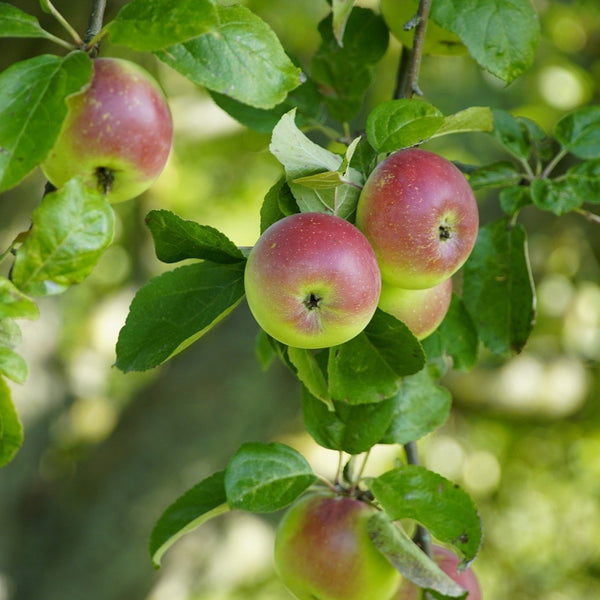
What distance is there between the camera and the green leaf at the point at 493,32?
32.9 inches

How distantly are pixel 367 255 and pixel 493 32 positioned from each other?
33 centimetres

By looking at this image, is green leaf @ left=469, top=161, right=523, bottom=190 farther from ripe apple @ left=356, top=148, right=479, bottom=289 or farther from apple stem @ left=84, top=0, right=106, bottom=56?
apple stem @ left=84, top=0, right=106, bottom=56

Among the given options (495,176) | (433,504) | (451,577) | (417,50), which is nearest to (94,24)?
(417,50)

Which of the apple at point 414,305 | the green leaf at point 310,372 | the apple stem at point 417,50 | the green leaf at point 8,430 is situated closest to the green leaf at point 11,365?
the green leaf at point 8,430

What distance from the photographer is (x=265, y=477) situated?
2.80ft

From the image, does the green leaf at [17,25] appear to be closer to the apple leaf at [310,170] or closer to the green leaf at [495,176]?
the apple leaf at [310,170]

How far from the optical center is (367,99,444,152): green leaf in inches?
28.2

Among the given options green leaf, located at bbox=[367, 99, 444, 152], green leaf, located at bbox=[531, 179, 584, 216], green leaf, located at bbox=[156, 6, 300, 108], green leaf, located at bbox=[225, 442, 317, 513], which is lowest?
green leaf, located at bbox=[225, 442, 317, 513]

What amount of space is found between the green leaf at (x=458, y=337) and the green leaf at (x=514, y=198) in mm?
124

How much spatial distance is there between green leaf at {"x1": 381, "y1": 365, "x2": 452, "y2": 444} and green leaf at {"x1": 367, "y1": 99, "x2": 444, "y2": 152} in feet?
1.02

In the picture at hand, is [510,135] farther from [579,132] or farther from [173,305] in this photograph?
[173,305]

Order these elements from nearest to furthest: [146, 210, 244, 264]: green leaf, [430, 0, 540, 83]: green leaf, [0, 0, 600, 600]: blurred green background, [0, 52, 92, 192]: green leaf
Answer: [0, 52, 92, 192]: green leaf, [146, 210, 244, 264]: green leaf, [430, 0, 540, 83]: green leaf, [0, 0, 600, 600]: blurred green background

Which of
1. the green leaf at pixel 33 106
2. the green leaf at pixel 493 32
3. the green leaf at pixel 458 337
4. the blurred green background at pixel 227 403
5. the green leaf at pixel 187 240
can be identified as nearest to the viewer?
the green leaf at pixel 33 106

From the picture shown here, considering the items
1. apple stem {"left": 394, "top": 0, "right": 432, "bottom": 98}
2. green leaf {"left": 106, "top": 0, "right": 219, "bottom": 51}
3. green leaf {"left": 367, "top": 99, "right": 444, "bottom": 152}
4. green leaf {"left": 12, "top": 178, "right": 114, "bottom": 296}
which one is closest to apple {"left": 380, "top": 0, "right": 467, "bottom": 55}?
apple stem {"left": 394, "top": 0, "right": 432, "bottom": 98}
